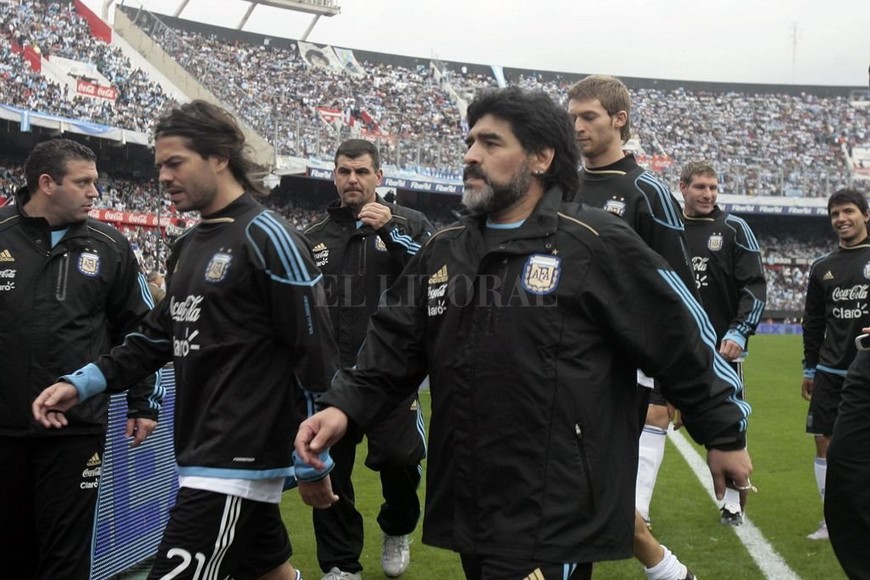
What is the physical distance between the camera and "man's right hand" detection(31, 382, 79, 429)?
13.1 ft

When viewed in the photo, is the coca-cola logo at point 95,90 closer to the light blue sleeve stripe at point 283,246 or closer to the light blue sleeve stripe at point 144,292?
the light blue sleeve stripe at point 144,292

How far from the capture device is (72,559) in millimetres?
4441

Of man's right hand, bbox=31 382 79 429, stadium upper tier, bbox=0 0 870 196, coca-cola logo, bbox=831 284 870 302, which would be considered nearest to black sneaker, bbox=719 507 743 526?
coca-cola logo, bbox=831 284 870 302

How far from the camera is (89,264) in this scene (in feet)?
16.0

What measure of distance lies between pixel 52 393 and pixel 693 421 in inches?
99.6

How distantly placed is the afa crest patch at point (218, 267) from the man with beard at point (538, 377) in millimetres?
812

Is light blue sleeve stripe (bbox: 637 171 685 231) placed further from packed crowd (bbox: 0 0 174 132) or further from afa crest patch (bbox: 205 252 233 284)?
packed crowd (bbox: 0 0 174 132)

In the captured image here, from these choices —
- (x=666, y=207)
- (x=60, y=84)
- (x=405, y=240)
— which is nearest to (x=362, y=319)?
(x=405, y=240)

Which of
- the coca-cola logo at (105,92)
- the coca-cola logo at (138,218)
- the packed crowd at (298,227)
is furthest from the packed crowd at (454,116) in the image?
the coca-cola logo at (138,218)

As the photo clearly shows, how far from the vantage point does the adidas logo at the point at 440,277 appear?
3.21m

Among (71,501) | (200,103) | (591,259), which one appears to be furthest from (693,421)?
(71,501)

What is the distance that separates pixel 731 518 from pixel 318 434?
5.24 m

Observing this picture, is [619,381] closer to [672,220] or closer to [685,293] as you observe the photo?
[685,293]

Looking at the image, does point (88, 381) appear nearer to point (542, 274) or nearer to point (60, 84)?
point (542, 274)
